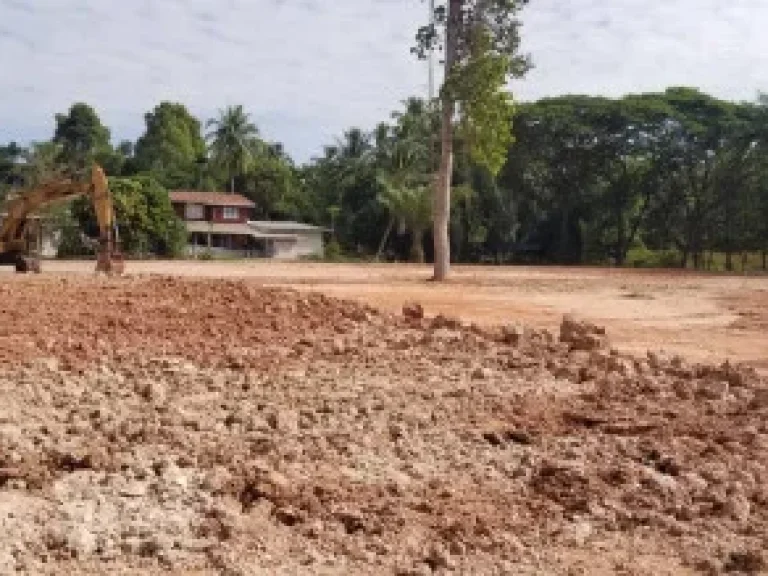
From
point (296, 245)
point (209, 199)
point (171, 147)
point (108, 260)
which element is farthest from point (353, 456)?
point (171, 147)

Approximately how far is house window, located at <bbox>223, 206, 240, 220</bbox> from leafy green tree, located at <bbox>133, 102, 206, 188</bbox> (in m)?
5.12

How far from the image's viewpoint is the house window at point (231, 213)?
A: 2275 inches

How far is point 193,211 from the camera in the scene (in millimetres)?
Answer: 57438

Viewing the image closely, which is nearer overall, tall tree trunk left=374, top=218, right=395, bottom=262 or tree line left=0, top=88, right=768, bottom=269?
tree line left=0, top=88, right=768, bottom=269

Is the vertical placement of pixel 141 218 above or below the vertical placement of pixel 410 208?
below

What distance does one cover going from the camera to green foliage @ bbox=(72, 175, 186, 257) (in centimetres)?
4338

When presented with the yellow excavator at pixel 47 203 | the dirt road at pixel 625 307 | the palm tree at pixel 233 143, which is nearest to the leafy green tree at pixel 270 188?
the palm tree at pixel 233 143

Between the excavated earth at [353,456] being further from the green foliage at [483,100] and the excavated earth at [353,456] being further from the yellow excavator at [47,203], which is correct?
the green foliage at [483,100]

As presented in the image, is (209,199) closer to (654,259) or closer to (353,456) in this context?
(654,259)

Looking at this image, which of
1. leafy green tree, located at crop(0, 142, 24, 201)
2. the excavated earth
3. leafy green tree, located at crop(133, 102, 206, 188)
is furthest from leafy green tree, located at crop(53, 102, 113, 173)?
the excavated earth

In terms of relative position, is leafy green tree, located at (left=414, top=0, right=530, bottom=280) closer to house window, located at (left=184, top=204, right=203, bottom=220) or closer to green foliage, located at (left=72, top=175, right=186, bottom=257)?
green foliage, located at (left=72, top=175, right=186, bottom=257)

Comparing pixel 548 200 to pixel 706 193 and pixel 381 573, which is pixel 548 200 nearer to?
pixel 706 193

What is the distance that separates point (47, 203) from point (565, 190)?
118 ft

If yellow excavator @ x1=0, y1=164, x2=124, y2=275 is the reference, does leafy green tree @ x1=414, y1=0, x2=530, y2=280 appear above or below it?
above
